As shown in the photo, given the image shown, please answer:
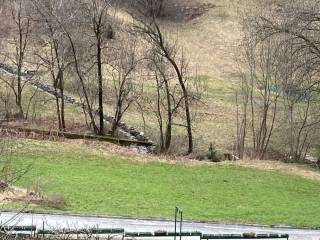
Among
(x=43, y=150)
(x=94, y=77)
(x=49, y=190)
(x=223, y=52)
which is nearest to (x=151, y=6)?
(x=94, y=77)

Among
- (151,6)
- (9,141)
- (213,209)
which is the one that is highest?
(151,6)

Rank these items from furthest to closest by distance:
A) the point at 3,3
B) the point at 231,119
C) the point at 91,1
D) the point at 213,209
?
the point at 231,119, the point at 3,3, the point at 91,1, the point at 213,209

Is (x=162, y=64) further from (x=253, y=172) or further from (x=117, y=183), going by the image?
(x=117, y=183)

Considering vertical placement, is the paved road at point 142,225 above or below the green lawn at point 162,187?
below

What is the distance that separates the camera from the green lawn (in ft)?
70.6

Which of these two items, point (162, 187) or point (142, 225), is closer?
point (142, 225)

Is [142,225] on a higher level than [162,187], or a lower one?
lower

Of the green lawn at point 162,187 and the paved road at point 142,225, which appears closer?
the paved road at point 142,225

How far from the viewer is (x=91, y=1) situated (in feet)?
111

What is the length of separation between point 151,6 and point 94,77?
830 cm

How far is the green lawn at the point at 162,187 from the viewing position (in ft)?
70.6

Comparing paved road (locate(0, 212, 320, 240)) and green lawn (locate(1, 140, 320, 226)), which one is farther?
green lawn (locate(1, 140, 320, 226))

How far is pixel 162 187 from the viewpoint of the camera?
81.3 ft

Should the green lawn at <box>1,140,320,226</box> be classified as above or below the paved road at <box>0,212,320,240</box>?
above
